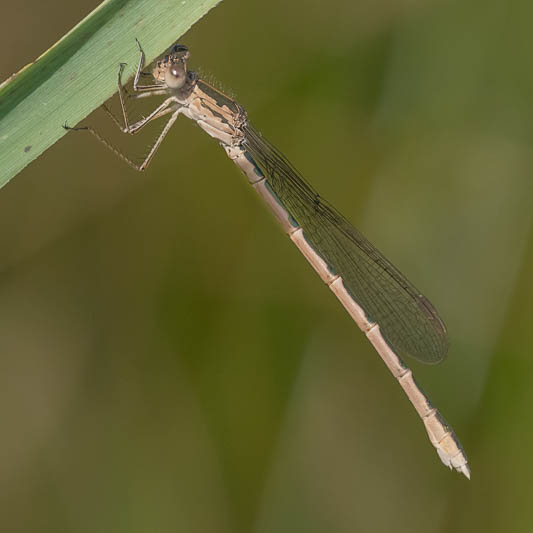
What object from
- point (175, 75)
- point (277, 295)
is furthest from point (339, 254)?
point (175, 75)

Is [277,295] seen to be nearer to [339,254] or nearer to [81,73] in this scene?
[339,254]

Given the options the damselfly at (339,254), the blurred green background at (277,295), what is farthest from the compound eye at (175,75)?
the blurred green background at (277,295)

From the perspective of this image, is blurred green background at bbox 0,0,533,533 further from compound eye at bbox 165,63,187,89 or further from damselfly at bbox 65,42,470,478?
compound eye at bbox 165,63,187,89

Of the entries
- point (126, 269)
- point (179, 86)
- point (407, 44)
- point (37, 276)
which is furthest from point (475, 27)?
point (37, 276)

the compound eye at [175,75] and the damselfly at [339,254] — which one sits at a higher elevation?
the compound eye at [175,75]

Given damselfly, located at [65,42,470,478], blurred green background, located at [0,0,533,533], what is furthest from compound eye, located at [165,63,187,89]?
blurred green background, located at [0,0,533,533]

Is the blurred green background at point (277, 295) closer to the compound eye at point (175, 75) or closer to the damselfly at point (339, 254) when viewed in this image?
the damselfly at point (339, 254)
